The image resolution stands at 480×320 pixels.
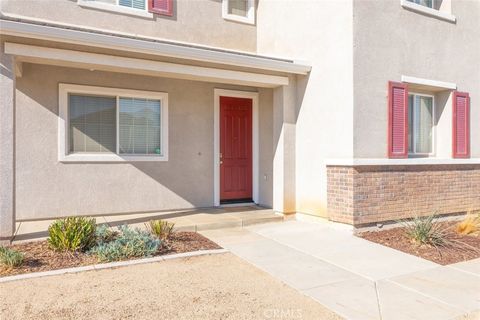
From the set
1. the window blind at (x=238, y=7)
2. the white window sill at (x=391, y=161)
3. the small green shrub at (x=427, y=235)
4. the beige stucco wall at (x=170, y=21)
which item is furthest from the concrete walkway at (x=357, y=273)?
the window blind at (x=238, y=7)

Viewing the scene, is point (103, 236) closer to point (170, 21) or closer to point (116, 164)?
point (116, 164)

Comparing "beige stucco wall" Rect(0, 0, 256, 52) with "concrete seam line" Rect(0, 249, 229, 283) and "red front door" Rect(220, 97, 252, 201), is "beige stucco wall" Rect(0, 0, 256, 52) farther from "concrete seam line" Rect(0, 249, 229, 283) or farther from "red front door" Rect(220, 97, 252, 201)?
"concrete seam line" Rect(0, 249, 229, 283)

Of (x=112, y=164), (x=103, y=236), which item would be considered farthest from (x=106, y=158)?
(x=103, y=236)

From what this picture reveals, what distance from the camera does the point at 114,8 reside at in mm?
7859

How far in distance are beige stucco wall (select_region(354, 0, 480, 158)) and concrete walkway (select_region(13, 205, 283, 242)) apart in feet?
8.27

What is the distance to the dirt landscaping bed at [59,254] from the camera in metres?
4.73

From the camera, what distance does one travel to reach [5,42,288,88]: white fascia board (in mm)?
5721

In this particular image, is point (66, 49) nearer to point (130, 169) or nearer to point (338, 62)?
point (130, 169)

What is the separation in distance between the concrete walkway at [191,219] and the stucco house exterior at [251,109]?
0.32m

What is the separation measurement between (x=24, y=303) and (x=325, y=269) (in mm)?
3604

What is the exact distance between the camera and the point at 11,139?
18.2ft

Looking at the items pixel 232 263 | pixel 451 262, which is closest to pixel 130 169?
pixel 232 263

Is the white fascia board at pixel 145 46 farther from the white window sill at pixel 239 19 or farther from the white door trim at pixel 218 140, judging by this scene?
the white window sill at pixel 239 19

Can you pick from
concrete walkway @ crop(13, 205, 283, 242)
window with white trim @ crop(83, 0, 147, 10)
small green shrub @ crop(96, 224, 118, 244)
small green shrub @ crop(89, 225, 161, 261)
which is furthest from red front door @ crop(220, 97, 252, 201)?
small green shrub @ crop(89, 225, 161, 261)
